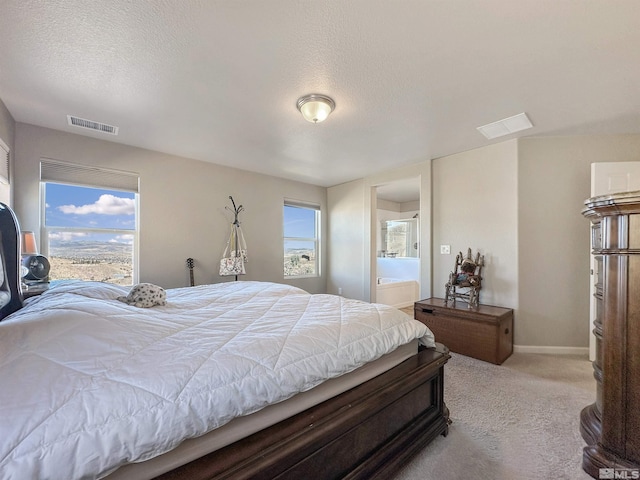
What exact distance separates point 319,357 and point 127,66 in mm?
2156

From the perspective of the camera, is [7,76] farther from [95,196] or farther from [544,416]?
[544,416]

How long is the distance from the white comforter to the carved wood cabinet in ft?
3.20

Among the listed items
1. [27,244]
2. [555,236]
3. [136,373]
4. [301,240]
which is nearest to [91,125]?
[27,244]

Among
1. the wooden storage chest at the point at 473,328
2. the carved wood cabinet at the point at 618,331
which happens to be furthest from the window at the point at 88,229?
the carved wood cabinet at the point at 618,331

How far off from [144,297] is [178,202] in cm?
221

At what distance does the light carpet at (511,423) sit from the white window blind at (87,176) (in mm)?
3727

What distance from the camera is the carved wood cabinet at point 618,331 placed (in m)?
1.20

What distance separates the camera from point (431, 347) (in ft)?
5.87

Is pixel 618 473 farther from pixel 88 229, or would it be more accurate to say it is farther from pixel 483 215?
pixel 88 229

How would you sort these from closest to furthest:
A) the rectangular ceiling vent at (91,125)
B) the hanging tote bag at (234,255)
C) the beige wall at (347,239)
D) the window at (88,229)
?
the rectangular ceiling vent at (91,125) < the window at (88,229) < the hanging tote bag at (234,255) < the beige wall at (347,239)

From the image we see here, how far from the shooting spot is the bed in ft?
2.31

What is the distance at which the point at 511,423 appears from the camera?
182 cm

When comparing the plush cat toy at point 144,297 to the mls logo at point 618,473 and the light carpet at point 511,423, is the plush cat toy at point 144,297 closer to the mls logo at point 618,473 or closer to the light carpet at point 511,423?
the light carpet at point 511,423

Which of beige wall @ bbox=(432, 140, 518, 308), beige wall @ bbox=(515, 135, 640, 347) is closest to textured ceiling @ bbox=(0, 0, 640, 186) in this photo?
beige wall @ bbox=(515, 135, 640, 347)
